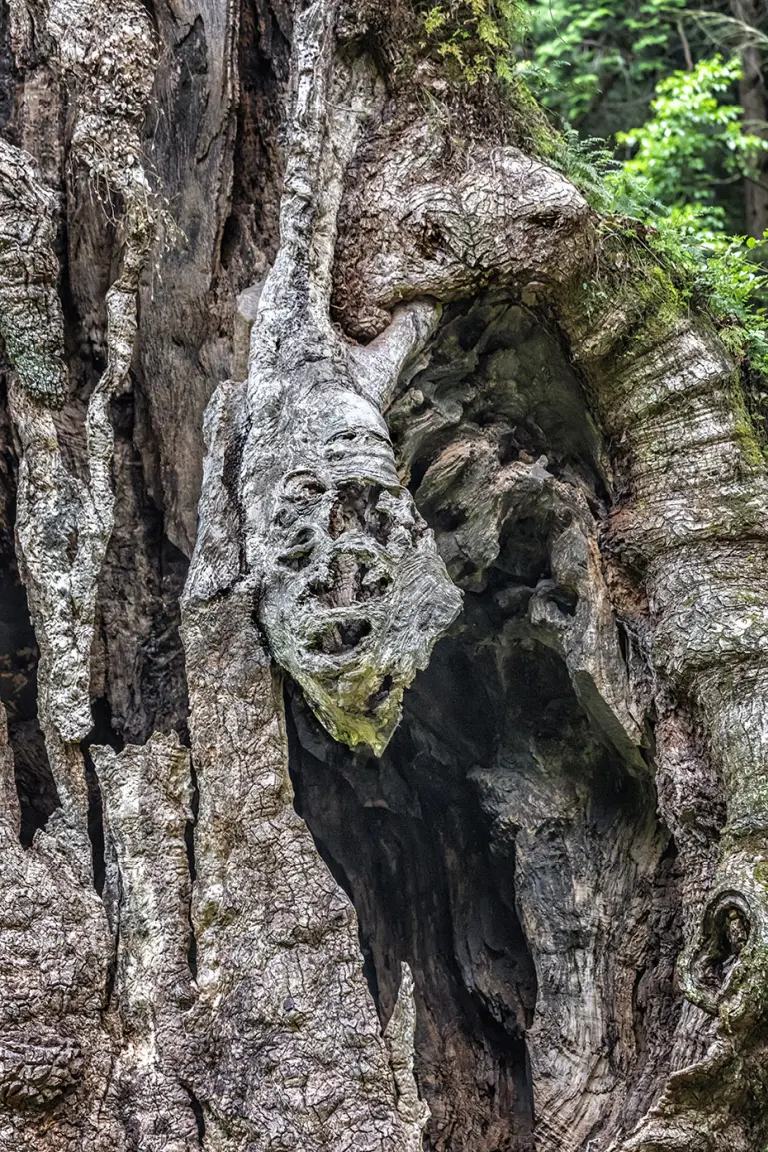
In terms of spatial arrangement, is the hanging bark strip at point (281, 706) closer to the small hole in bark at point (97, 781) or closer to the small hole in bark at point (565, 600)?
the small hole in bark at point (97, 781)

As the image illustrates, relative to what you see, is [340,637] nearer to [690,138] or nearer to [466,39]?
[466,39]

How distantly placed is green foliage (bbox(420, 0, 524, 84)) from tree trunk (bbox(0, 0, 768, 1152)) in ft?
0.29

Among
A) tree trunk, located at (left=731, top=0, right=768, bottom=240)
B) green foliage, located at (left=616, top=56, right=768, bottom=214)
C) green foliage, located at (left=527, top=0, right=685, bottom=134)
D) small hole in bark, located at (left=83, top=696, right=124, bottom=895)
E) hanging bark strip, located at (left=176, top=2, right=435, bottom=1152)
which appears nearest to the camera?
hanging bark strip, located at (left=176, top=2, right=435, bottom=1152)

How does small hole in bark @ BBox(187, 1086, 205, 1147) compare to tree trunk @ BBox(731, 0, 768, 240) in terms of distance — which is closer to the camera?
small hole in bark @ BBox(187, 1086, 205, 1147)

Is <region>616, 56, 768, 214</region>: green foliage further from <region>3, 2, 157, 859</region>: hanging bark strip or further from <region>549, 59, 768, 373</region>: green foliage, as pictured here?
<region>3, 2, 157, 859</region>: hanging bark strip

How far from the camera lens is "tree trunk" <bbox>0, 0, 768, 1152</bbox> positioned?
2.78m

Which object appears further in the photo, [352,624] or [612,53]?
[612,53]

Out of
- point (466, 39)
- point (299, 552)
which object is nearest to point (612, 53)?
point (466, 39)

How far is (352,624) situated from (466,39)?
2311 mm

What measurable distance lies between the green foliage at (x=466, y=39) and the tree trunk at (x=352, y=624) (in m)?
0.09

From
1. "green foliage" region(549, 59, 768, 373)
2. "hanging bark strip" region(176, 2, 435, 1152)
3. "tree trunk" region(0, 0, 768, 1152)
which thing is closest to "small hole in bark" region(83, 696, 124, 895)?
"tree trunk" region(0, 0, 768, 1152)

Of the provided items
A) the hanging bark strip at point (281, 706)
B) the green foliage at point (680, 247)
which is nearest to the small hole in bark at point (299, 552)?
the hanging bark strip at point (281, 706)

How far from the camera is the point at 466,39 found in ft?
12.1

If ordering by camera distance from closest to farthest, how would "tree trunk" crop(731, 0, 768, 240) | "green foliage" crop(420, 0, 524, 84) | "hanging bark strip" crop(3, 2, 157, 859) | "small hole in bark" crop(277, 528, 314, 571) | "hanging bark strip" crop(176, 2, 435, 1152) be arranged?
"hanging bark strip" crop(176, 2, 435, 1152)
"small hole in bark" crop(277, 528, 314, 571)
"hanging bark strip" crop(3, 2, 157, 859)
"green foliage" crop(420, 0, 524, 84)
"tree trunk" crop(731, 0, 768, 240)
